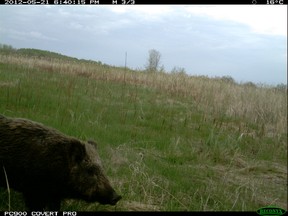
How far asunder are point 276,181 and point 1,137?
12.1ft

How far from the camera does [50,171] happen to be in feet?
11.0

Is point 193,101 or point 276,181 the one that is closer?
point 276,181

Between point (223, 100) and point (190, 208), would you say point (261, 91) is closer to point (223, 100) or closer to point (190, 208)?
point (223, 100)

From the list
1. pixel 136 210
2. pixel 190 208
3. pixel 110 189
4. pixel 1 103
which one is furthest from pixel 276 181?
pixel 1 103

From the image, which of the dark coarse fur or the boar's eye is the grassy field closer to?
the dark coarse fur

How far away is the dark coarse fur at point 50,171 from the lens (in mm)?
3381

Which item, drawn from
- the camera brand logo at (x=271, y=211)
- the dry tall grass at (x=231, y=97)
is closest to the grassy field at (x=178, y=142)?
the dry tall grass at (x=231, y=97)

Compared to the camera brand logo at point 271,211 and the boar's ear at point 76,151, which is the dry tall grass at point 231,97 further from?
the boar's ear at point 76,151

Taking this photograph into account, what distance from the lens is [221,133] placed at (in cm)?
697

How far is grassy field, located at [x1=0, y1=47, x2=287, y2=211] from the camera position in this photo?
4031 mm

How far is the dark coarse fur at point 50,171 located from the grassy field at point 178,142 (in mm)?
266

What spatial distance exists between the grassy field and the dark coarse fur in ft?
0.87

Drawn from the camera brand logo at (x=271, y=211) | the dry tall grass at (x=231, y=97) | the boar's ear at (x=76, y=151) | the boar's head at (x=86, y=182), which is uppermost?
the dry tall grass at (x=231, y=97)

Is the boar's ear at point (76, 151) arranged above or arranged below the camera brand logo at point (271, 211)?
above
